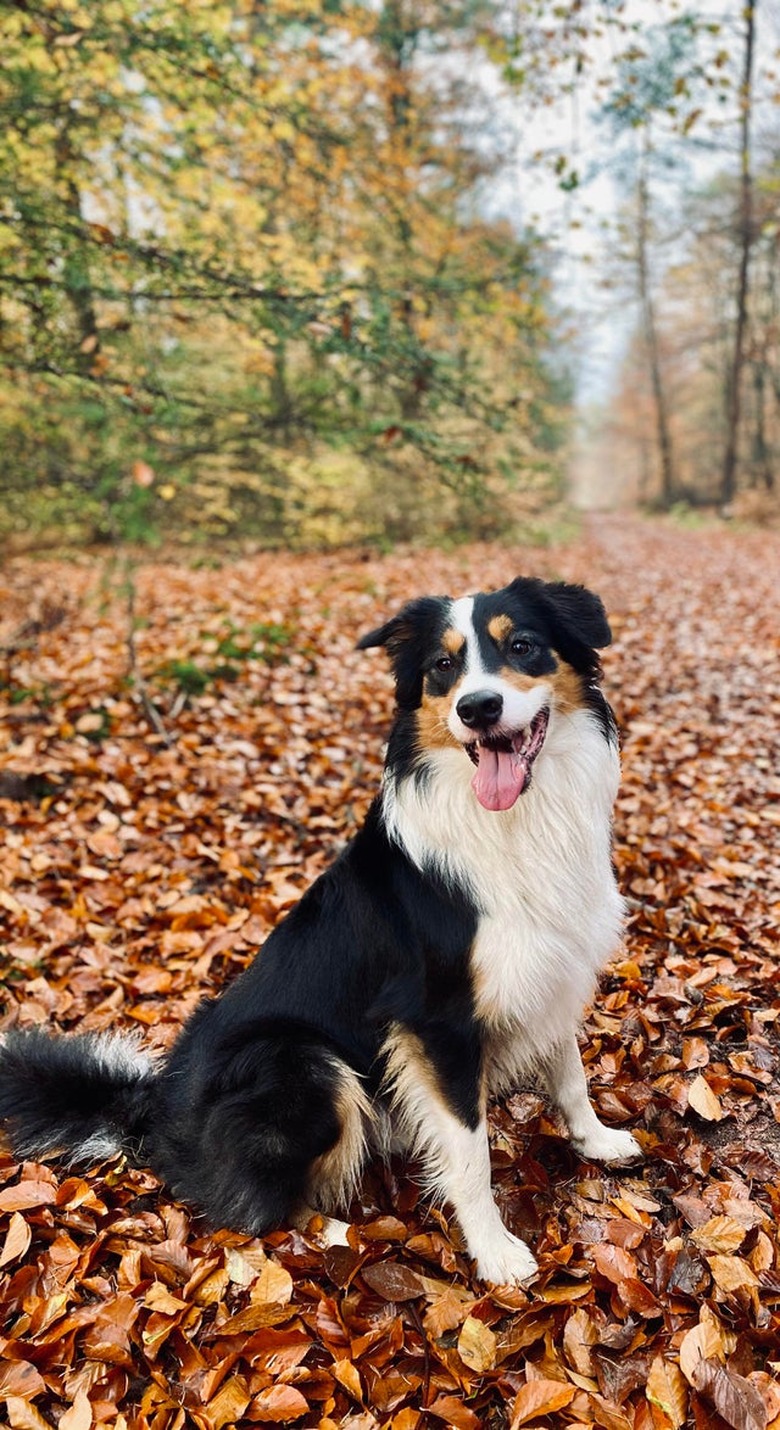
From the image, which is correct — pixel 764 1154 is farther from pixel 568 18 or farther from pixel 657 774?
pixel 568 18

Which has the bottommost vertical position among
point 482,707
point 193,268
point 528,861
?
point 528,861

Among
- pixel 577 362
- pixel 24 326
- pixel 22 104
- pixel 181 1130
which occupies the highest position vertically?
pixel 577 362

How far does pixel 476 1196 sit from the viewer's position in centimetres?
260

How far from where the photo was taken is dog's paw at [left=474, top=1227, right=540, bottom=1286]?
2553 millimetres

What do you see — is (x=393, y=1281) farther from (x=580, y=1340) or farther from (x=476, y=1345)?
(x=580, y=1340)

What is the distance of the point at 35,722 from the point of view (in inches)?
254

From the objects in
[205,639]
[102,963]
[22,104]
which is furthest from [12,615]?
[102,963]

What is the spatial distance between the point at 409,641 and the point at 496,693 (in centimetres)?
57

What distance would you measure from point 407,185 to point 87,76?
18.3 ft

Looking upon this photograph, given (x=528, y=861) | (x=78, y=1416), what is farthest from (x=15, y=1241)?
(x=528, y=861)

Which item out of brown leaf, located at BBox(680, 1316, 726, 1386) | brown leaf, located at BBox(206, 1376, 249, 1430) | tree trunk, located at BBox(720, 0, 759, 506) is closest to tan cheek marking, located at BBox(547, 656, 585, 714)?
brown leaf, located at BBox(680, 1316, 726, 1386)

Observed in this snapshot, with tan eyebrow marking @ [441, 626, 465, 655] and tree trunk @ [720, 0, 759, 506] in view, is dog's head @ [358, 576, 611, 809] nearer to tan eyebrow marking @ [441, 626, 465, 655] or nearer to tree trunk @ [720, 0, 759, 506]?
tan eyebrow marking @ [441, 626, 465, 655]

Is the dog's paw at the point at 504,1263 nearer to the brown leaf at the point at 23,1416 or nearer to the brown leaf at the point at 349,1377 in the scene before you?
the brown leaf at the point at 349,1377

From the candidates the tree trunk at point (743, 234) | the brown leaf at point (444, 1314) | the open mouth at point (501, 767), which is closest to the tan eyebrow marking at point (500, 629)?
the open mouth at point (501, 767)
